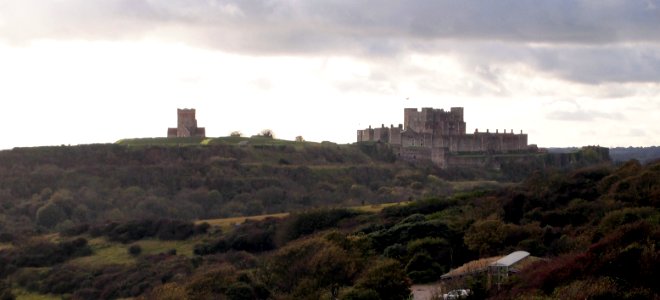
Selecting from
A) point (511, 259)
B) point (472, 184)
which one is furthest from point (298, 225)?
point (472, 184)

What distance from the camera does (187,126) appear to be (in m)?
122

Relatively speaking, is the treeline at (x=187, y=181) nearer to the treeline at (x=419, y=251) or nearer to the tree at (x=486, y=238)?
the treeline at (x=419, y=251)

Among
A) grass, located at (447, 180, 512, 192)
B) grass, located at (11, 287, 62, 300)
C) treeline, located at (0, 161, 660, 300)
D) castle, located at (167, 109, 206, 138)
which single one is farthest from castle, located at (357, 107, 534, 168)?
grass, located at (11, 287, 62, 300)

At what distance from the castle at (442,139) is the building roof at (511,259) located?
74.1 metres

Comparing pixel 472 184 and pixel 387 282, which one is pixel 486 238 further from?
pixel 472 184

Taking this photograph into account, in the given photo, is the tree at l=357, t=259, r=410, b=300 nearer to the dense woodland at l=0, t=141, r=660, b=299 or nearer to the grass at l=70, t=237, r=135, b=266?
the dense woodland at l=0, t=141, r=660, b=299

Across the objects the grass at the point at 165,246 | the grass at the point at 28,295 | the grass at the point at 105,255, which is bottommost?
Result: the grass at the point at 28,295

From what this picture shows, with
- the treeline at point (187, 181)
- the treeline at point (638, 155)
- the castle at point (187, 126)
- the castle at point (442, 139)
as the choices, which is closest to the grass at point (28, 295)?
the treeline at point (187, 181)

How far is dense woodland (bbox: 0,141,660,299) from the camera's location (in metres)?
32.6

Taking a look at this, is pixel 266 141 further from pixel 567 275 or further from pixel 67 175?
pixel 567 275

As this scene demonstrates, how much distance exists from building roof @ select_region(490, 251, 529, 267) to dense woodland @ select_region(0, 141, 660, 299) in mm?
1407

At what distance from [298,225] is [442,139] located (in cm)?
5681

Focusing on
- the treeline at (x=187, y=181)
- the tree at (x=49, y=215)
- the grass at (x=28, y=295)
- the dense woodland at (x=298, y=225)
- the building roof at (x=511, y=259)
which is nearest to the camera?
the dense woodland at (x=298, y=225)

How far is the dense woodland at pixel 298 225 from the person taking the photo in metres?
32.6
